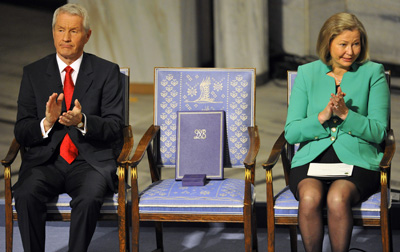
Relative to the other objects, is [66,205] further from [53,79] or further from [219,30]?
[219,30]

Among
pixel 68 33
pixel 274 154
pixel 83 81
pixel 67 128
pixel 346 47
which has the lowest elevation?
pixel 274 154

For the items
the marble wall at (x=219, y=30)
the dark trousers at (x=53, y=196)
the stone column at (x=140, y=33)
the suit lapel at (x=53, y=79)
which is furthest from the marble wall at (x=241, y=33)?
the dark trousers at (x=53, y=196)

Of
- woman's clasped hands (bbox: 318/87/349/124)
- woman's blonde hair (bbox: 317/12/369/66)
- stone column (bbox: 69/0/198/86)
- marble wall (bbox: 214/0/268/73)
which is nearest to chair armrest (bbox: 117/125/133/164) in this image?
woman's clasped hands (bbox: 318/87/349/124)

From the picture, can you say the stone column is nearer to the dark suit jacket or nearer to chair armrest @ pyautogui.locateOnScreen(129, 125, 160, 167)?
chair armrest @ pyautogui.locateOnScreen(129, 125, 160, 167)

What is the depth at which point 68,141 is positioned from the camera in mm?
3854

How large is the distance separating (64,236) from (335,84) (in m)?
1.92

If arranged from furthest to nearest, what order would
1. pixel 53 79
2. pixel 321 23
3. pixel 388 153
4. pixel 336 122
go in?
1. pixel 321 23
2. pixel 53 79
3. pixel 336 122
4. pixel 388 153

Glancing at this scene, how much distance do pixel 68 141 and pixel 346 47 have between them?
4.86ft

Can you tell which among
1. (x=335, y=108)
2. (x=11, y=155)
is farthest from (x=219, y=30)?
(x=11, y=155)

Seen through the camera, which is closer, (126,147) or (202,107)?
(126,147)

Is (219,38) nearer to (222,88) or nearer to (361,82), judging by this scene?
(222,88)

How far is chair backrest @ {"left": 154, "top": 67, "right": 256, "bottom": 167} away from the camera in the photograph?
4.11 meters

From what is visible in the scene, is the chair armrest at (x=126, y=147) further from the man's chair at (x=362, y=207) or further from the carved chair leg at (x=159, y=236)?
the man's chair at (x=362, y=207)

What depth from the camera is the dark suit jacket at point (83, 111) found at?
3818 millimetres
